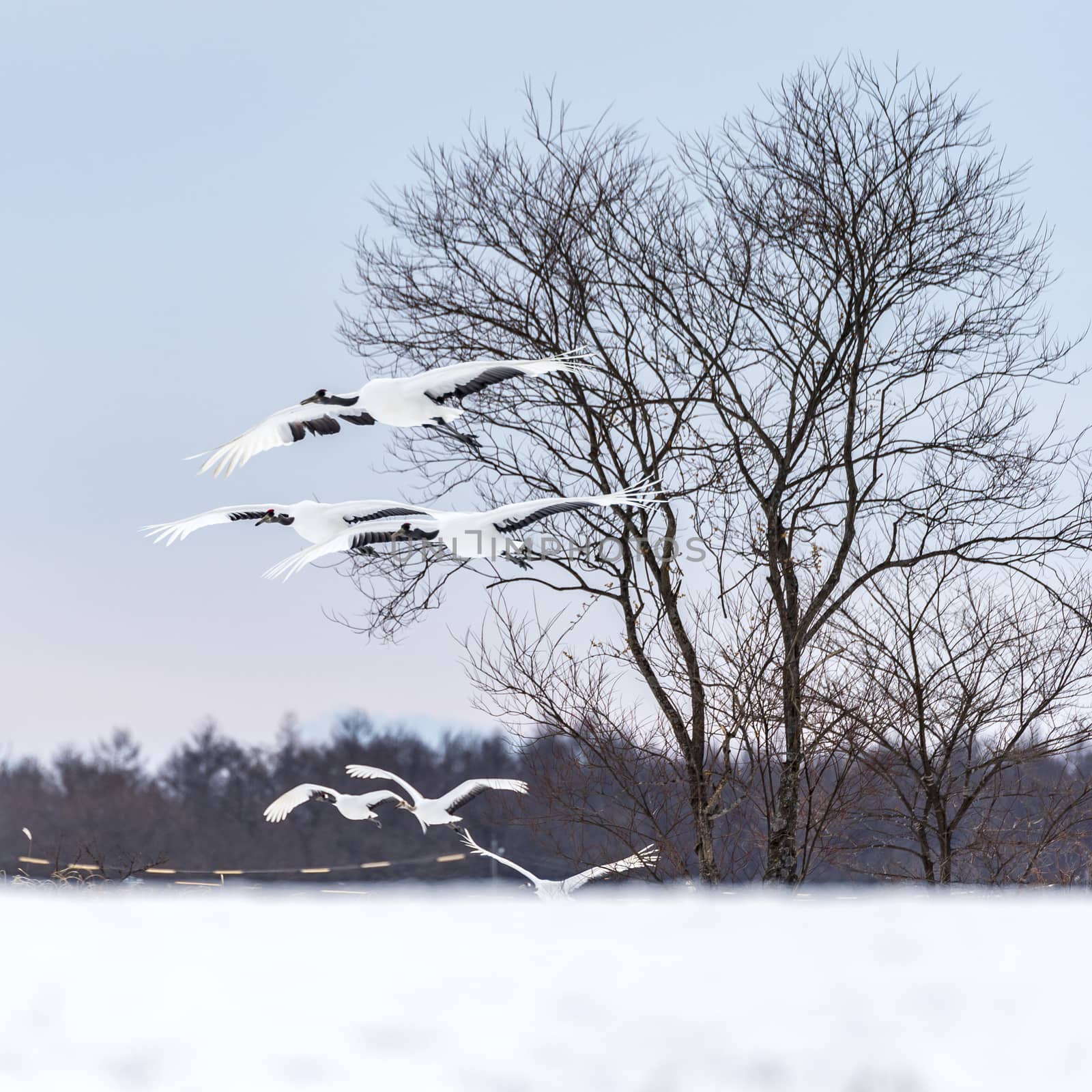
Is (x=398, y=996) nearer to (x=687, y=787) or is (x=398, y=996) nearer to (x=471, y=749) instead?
(x=687, y=787)

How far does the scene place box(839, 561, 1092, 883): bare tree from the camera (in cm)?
795

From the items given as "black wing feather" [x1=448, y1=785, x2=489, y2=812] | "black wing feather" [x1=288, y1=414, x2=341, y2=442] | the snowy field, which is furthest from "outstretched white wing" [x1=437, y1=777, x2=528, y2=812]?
the snowy field

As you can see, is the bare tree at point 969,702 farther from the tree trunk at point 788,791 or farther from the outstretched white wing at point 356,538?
the outstretched white wing at point 356,538

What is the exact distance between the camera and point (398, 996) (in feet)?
3.82

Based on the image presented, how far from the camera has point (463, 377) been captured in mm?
6746

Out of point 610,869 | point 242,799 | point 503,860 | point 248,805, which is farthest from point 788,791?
point 242,799

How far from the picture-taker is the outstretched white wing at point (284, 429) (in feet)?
23.7

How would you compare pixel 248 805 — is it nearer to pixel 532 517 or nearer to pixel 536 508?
pixel 532 517

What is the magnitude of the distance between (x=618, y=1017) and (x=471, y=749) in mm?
30263

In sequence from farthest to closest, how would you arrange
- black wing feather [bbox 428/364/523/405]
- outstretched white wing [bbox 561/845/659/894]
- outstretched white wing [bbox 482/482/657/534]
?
outstretched white wing [bbox 561/845/659/894] → black wing feather [bbox 428/364/523/405] → outstretched white wing [bbox 482/482/657/534]

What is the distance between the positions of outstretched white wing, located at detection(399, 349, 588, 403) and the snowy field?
5152 millimetres

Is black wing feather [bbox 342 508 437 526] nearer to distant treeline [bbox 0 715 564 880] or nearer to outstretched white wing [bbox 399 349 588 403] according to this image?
outstretched white wing [bbox 399 349 588 403]

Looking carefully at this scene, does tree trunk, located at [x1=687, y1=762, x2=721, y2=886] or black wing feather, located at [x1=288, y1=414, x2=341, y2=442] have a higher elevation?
black wing feather, located at [x1=288, y1=414, x2=341, y2=442]

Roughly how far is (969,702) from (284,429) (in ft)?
16.0
